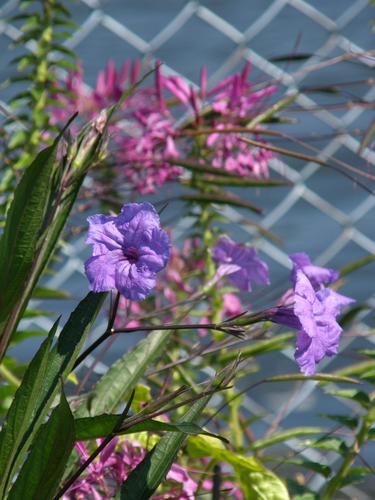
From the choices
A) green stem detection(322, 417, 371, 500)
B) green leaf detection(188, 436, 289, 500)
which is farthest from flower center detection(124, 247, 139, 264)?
green stem detection(322, 417, 371, 500)

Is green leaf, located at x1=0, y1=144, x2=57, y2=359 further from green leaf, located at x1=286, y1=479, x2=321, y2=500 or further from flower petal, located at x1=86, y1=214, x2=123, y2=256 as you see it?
green leaf, located at x1=286, y1=479, x2=321, y2=500

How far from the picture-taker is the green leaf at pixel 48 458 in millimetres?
823

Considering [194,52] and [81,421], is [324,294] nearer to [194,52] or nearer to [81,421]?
[81,421]

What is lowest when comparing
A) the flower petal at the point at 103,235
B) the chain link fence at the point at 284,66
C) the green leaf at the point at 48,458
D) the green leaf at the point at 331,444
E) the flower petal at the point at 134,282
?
the green leaf at the point at 48,458

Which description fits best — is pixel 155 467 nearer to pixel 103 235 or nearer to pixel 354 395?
pixel 103 235

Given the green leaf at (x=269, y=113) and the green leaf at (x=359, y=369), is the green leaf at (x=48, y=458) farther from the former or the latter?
the green leaf at (x=269, y=113)

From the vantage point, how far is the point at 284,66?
3.17m

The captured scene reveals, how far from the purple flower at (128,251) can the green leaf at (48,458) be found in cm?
10

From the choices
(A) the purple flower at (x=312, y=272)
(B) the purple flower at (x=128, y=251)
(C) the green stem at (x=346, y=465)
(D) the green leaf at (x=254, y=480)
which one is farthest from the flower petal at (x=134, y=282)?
(C) the green stem at (x=346, y=465)

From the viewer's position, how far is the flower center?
874mm

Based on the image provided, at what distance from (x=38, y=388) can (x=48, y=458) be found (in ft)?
0.17

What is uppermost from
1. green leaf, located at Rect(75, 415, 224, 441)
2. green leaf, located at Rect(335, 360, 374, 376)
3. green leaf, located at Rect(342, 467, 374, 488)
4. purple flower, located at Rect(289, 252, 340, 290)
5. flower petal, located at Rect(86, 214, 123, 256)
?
green leaf, located at Rect(335, 360, 374, 376)

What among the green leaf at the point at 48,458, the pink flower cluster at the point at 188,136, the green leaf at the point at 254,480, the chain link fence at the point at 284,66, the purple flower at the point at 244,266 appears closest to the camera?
the green leaf at the point at 48,458

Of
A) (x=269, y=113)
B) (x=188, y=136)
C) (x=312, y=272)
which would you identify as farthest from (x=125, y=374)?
(x=188, y=136)
